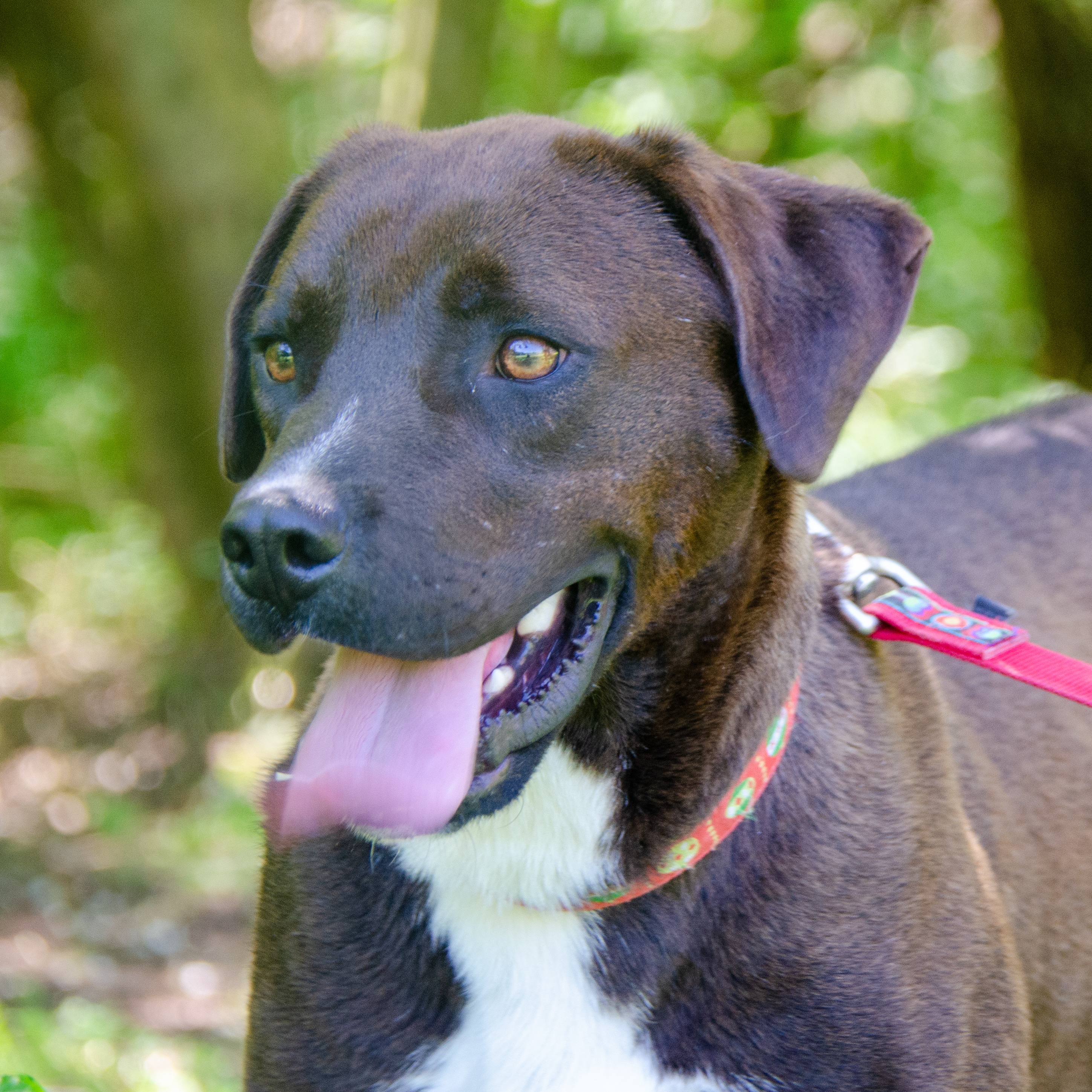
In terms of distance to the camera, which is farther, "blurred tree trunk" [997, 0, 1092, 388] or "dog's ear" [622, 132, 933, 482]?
"blurred tree trunk" [997, 0, 1092, 388]

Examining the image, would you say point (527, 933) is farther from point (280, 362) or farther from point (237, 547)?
point (280, 362)

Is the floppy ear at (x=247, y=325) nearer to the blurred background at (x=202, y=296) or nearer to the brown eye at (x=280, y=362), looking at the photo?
the brown eye at (x=280, y=362)

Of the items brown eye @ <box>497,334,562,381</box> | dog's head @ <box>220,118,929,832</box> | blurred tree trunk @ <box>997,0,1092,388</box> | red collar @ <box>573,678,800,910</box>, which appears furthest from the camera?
blurred tree trunk @ <box>997,0,1092,388</box>

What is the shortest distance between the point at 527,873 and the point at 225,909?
11.5ft

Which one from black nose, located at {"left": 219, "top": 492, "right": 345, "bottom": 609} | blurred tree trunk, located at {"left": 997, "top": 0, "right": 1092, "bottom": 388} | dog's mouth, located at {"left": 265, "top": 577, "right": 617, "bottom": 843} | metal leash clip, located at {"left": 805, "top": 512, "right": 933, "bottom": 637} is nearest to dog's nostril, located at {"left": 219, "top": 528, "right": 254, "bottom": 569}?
black nose, located at {"left": 219, "top": 492, "right": 345, "bottom": 609}

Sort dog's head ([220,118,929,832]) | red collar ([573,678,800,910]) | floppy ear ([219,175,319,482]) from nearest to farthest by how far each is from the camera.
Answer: dog's head ([220,118,929,832]) → red collar ([573,678,800,910]) → floppy ear ([219,175,319,482])

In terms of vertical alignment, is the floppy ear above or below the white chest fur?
above

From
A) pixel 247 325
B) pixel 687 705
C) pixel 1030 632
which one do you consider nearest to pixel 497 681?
pixel 687 705

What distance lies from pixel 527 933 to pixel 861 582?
34.8 inches

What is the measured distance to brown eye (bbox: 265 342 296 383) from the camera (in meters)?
2.42

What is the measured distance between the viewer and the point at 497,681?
2170 millimetres

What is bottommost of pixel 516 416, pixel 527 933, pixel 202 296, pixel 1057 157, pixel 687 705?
pixel 202 296

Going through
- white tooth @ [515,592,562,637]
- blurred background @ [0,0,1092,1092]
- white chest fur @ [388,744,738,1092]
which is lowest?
blurred background @ [0,0,1092,1092]

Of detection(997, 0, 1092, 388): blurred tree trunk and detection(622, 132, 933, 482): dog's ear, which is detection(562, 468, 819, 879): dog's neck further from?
detection(997, 0, 1092, 388): blurred tree trunk
